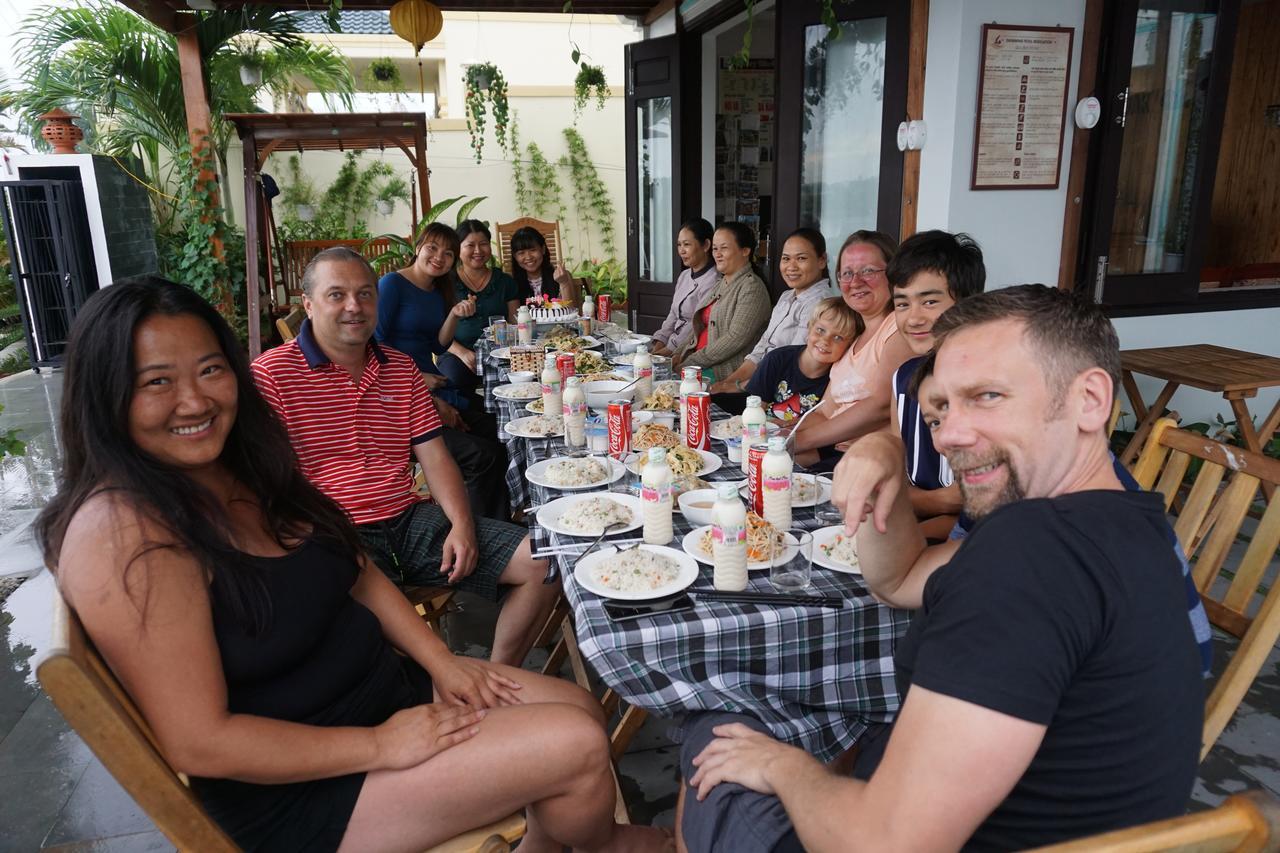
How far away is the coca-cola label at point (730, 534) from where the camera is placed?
1392 mm

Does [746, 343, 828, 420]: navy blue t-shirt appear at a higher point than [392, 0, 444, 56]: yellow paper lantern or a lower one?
lower

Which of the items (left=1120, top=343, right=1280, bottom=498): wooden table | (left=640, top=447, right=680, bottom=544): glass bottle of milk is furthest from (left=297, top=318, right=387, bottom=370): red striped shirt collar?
(left=1120, top=343, right=1280, bottom=498): wooden table

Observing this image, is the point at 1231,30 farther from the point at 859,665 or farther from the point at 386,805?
the point at 386,805

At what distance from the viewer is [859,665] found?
1406 millimetres

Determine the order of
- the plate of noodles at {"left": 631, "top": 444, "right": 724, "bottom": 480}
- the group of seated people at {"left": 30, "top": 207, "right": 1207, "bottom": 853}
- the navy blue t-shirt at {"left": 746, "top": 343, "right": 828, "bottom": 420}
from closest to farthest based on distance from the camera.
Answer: the group of seated people at {"left": 30, "top": 207, "right": 1207, "bottom": 853} → the plate of noodles at {"left": 631, "top": 444, "right": 724, "bottom": 480} → the navy blue t-shirt at {"left": 746, "top": 343, "right": 828, "bottom": 420}

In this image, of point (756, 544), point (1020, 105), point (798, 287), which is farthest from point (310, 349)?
point (1020, 105)

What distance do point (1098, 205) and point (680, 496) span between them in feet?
10.6

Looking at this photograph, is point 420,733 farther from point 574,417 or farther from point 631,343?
point 631,343

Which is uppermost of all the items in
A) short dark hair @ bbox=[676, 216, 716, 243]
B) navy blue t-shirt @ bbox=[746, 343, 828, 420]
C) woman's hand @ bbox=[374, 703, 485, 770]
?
short dark hair @ bbox=[676, 216, 716, 243]

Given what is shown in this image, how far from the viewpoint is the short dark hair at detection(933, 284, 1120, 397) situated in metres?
1.00

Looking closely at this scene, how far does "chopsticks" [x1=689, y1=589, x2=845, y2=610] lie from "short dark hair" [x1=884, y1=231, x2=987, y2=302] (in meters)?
1.15

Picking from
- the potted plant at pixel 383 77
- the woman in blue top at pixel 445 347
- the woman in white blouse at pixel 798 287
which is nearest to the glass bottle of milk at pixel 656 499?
the woman in blue top at pixel 445 347

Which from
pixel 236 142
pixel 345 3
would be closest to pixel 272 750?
pixel 345 3

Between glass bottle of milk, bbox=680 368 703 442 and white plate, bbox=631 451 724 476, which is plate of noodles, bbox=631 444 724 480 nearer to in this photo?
white plate, bbox=631 451 724 476
